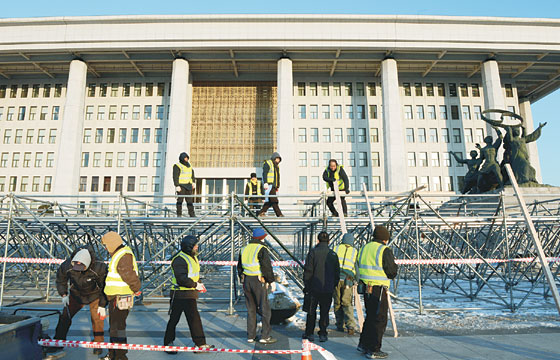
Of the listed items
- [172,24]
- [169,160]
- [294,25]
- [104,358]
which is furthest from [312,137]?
[104,358]

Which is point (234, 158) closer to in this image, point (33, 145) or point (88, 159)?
point (88, 159)

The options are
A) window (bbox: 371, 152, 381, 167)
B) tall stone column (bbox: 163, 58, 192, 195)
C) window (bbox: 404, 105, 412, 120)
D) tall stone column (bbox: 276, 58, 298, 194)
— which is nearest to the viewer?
tall stone column (bbox: 276, 58, 298, 194)

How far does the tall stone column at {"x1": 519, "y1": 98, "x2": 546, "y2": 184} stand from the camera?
48.7 meters

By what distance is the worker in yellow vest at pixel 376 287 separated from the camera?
6031mm

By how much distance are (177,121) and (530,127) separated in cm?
4626

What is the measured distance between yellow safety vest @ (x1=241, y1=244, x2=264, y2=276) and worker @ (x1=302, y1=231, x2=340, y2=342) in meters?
0.90

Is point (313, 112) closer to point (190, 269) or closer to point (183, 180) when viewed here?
point (183, 180)

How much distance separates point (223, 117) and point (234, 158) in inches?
222

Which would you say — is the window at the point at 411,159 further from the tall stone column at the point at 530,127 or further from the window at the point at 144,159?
the window at the point at 144,159

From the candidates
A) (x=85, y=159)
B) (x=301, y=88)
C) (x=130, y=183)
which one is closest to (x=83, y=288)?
(x=130, y=183)

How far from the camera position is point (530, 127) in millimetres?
51594

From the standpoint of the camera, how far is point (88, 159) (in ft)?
154

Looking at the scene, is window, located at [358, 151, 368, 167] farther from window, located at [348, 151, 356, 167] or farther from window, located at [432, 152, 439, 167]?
window, located at [432, 152, 439, 167]

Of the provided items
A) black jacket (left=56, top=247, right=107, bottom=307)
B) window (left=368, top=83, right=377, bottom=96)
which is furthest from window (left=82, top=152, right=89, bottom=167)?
black jacket (left=56, top=247, right=107, bottom=307)
